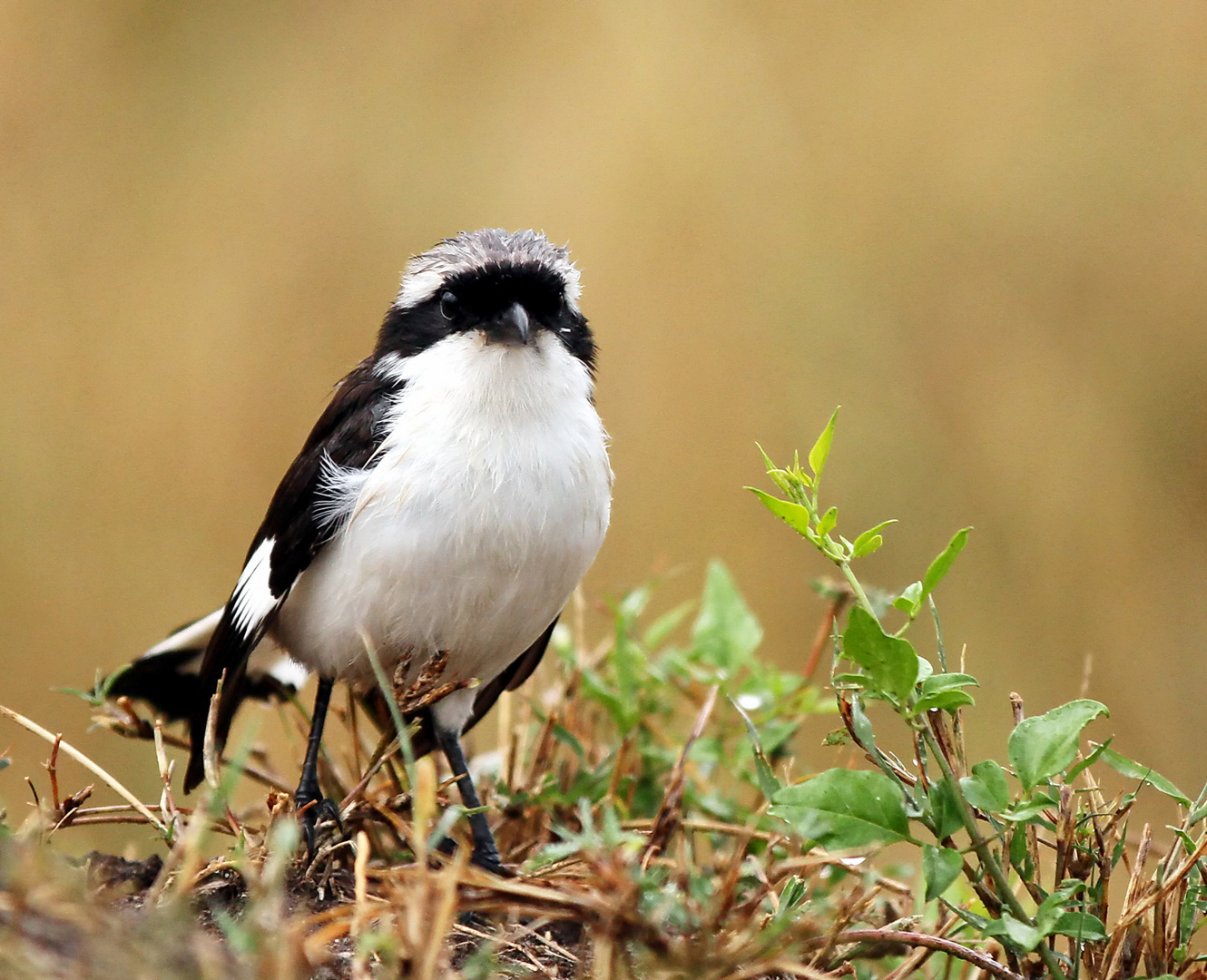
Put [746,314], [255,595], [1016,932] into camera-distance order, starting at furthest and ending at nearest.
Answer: [746,314] < [255,595] < [1016,932]

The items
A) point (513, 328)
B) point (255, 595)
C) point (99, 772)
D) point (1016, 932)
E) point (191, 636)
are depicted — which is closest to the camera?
point (1016, 932)

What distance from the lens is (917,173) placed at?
549cm

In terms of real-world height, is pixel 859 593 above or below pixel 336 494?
below

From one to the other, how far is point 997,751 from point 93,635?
12.2ft

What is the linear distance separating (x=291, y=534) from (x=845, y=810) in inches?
63.3

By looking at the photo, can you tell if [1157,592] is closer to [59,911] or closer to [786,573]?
[786,573]

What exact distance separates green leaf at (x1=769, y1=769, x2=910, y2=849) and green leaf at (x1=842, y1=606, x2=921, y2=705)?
0.15 m

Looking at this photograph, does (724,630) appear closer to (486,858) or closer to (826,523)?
(486,858)

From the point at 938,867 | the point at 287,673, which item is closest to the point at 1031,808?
the point at 938,867

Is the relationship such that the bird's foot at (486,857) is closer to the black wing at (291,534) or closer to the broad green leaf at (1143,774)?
the black wing at (291,534)

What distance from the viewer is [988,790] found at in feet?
5.94

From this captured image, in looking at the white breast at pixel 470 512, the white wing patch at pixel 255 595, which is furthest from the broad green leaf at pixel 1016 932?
the white wing patch at pixel 255 595

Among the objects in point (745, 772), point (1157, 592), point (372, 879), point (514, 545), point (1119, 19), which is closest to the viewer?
point (372, 879)

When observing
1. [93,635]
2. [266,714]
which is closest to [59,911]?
[266,714]
